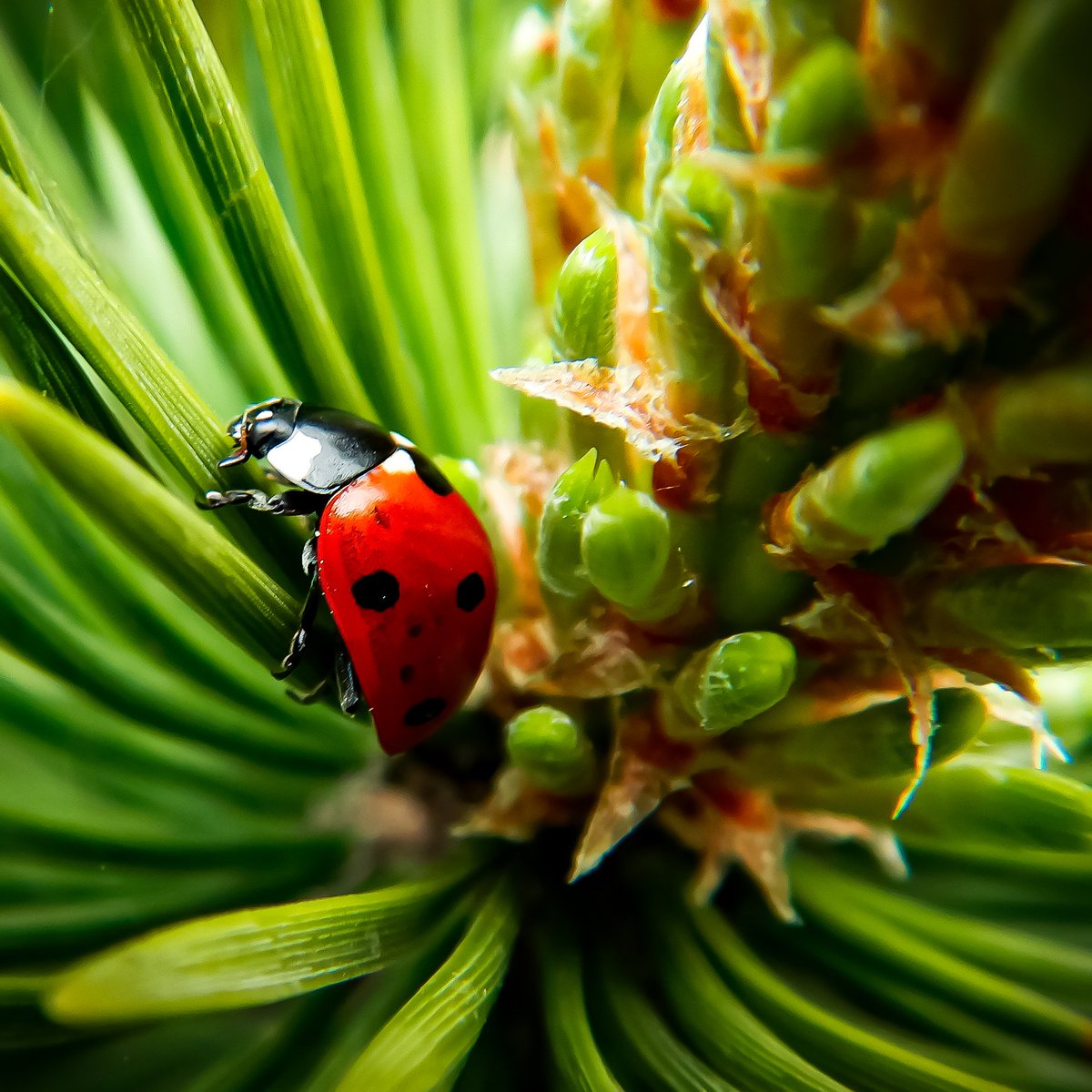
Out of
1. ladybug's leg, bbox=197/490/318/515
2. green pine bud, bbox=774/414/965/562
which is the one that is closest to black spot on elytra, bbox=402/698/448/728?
ladybug's leg, bbox=197/490/318/515

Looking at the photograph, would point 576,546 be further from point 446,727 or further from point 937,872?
point 937,872

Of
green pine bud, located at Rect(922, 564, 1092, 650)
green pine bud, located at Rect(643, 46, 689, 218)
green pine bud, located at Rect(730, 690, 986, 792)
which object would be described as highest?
green pine bud, located at Rect(643, 46, 689, 218)

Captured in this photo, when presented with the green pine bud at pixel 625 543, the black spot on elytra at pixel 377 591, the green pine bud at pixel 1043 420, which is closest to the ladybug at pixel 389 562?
the black spot on elytra at pixel 377 591

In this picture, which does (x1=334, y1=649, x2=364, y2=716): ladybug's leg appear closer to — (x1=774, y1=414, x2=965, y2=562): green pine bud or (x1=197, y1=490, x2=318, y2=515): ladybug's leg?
(x1=197, y1=490, x2=318, y2=515): ladybug's leg

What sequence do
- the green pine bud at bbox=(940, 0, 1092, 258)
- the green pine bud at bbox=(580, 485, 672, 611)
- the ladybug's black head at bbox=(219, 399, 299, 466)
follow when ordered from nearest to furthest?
the green pine bud at bbox=(940, 0, 1092, 258) < the green pine bud at bbox=(580, 485, 672, 611) < the ladybug's black head at bbox=(219, 399, 299, 466)

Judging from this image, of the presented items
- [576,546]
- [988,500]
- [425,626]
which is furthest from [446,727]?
[988,500]

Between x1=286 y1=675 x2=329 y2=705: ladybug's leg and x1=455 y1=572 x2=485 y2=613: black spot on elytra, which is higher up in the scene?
x1=286 y1=675 x2=329 y2=705: ladybug's leg
